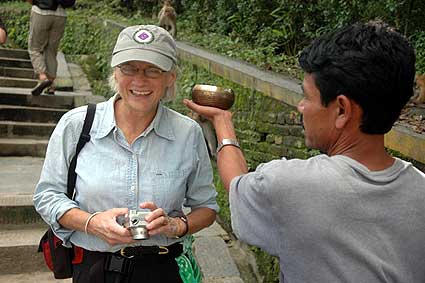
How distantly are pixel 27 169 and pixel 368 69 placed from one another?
4.42 metres

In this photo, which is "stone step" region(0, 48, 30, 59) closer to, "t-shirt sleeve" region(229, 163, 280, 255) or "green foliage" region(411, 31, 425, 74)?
"green foliage" region(411, 31, 425, 74)

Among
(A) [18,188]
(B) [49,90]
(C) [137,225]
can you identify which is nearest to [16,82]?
(B) [49,90]

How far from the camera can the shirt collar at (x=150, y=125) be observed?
6.31ft

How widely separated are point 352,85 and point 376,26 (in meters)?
0.17

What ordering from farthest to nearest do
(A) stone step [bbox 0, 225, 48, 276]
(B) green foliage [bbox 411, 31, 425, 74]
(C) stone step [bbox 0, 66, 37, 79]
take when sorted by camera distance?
(C) stone step [bbox 0, 66, 37, 79], (B) green foliage [bbox 411, 31, 425, 74], (A) stone step [bbox 0, 225, 48, 276]

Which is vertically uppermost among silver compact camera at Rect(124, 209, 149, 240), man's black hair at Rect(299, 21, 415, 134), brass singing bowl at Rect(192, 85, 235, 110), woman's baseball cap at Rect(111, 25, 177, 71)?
man's black hair at Rect(299, 21, 415, 134)

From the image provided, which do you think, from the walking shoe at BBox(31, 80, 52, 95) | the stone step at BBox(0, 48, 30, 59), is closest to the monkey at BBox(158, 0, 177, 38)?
the walking shoe at BBox(31, 80, 52, 95)

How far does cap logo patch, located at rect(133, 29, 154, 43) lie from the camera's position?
1.88 m

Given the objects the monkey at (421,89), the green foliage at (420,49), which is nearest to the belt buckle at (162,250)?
the monkey at (421,89)

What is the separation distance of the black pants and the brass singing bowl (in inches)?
23.7

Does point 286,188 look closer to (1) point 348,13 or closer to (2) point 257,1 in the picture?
(1) point 348,13

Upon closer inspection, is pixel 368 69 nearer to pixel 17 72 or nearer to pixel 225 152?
pixel 225 152

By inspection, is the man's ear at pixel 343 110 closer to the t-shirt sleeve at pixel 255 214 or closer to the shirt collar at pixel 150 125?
the t-shirt sleeve at pixel 255 214

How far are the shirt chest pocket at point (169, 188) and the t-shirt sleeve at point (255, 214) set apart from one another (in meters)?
0.62
